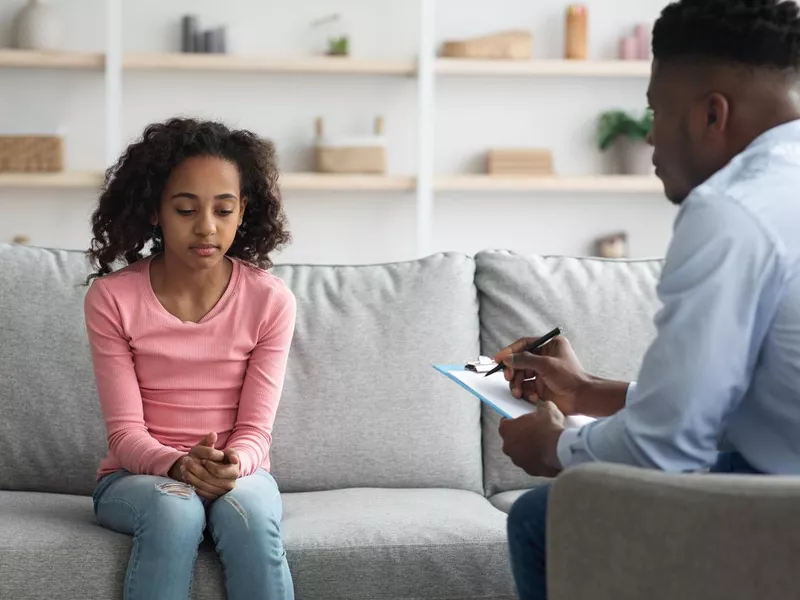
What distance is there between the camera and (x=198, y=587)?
169 centimetres

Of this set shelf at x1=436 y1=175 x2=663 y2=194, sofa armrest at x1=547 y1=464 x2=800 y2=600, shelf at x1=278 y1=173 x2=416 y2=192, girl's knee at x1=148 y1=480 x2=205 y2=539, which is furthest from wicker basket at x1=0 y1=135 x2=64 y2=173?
sofa armrest at x1=547 y1=464 x2=800 y2=600

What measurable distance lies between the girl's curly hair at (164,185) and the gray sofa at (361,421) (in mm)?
145

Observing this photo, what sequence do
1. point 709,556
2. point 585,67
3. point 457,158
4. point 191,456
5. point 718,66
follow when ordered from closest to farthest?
point 709,556 → point 718,66 → point 191,456 → point 585,67 → point 457,158

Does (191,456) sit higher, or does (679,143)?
(679,143)

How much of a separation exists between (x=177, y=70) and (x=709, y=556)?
420 cm

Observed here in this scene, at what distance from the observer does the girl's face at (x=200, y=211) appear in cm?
196

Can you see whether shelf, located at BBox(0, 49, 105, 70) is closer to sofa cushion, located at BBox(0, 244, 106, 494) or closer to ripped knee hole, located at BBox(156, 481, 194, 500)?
sofa cushion, located at BBox(0, 244, 106, 494)

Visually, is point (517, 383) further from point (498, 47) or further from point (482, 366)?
point (498, 47)

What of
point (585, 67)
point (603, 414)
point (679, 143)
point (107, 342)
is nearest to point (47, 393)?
point (107, 342)

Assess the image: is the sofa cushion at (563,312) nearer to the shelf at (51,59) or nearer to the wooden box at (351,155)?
the wooden box at (351,155)

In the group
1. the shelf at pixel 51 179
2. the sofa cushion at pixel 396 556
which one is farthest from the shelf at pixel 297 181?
the sofa cushion at pixel 396 556

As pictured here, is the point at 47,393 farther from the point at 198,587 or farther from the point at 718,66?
the point at 718,66

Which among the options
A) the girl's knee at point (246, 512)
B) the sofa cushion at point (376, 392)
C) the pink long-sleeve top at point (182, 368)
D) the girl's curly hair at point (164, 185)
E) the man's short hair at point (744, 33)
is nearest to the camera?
the man's short hair at point (744, 33)

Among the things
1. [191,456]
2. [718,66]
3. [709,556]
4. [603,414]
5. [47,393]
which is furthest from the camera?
[47,393]
